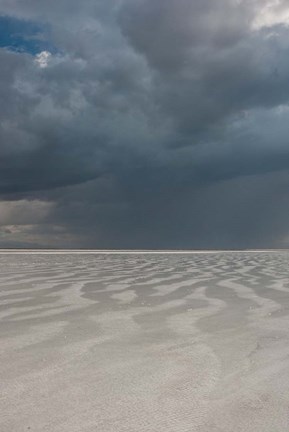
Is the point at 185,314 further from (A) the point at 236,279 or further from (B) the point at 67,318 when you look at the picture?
(A) the point at 236,279

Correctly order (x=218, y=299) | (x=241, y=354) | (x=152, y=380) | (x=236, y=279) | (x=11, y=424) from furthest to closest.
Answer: (x=236, y=279), (x=218, y=299), (x=241, y=354), (x=152, y=380), (x=11, y=424)

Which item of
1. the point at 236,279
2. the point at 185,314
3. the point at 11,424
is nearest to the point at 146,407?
the point at 11,424

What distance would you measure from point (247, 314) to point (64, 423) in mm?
4125

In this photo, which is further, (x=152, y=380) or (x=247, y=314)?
(x=247, y=314)

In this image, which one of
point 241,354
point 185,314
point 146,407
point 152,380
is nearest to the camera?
point 146,407

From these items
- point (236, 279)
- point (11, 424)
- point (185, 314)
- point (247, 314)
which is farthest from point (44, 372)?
point (236, 279)

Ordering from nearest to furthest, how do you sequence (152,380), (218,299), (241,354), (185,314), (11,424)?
(11,424), (152,380), (241,354), (185,314), (218,299)

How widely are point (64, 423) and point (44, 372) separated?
3.20ft

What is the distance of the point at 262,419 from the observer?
8.87ft

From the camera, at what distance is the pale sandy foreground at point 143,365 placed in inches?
106

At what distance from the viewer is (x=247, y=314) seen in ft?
20.8

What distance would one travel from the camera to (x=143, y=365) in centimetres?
377

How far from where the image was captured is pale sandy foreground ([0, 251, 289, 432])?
106 inches

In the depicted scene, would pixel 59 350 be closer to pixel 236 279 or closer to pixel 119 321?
pixel 119 321
